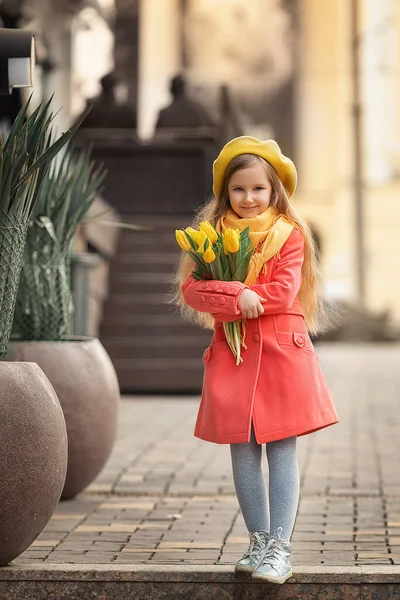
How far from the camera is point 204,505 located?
18.9ft

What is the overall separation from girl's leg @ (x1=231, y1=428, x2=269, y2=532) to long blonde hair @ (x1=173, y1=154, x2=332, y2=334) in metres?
0.46

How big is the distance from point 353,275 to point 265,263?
105 ft

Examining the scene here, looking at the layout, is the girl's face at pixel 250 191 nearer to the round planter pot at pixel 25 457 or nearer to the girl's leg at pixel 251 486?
the girl's leg at pixel 251 486

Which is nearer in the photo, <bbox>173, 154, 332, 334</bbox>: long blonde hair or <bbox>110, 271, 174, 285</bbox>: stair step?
<bbox>173, 154, 332, 334</bbox>: long blonde hair

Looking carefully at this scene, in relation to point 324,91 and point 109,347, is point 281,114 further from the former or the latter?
point 109,347

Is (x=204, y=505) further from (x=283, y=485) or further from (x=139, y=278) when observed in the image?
(x=139, y=278)

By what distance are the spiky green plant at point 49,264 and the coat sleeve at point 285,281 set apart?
1960 millimetres

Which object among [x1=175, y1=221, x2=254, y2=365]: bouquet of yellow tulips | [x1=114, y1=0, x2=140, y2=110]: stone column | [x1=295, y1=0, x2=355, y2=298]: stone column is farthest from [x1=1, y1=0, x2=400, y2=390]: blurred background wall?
[x1=175, y1=221, x2=254, y2=365]: bouquet of yellow tulips

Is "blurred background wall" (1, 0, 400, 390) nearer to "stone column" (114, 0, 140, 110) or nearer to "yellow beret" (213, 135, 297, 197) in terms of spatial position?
"stone column" (114, 0, 140, 110)

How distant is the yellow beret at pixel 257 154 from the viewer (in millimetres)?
4121

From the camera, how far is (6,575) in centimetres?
403

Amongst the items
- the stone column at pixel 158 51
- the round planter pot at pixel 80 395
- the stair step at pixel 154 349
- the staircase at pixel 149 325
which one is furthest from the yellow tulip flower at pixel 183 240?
the stone column at pixel 158 51

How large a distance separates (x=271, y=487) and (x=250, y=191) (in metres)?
0.94

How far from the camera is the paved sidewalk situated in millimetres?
4574
